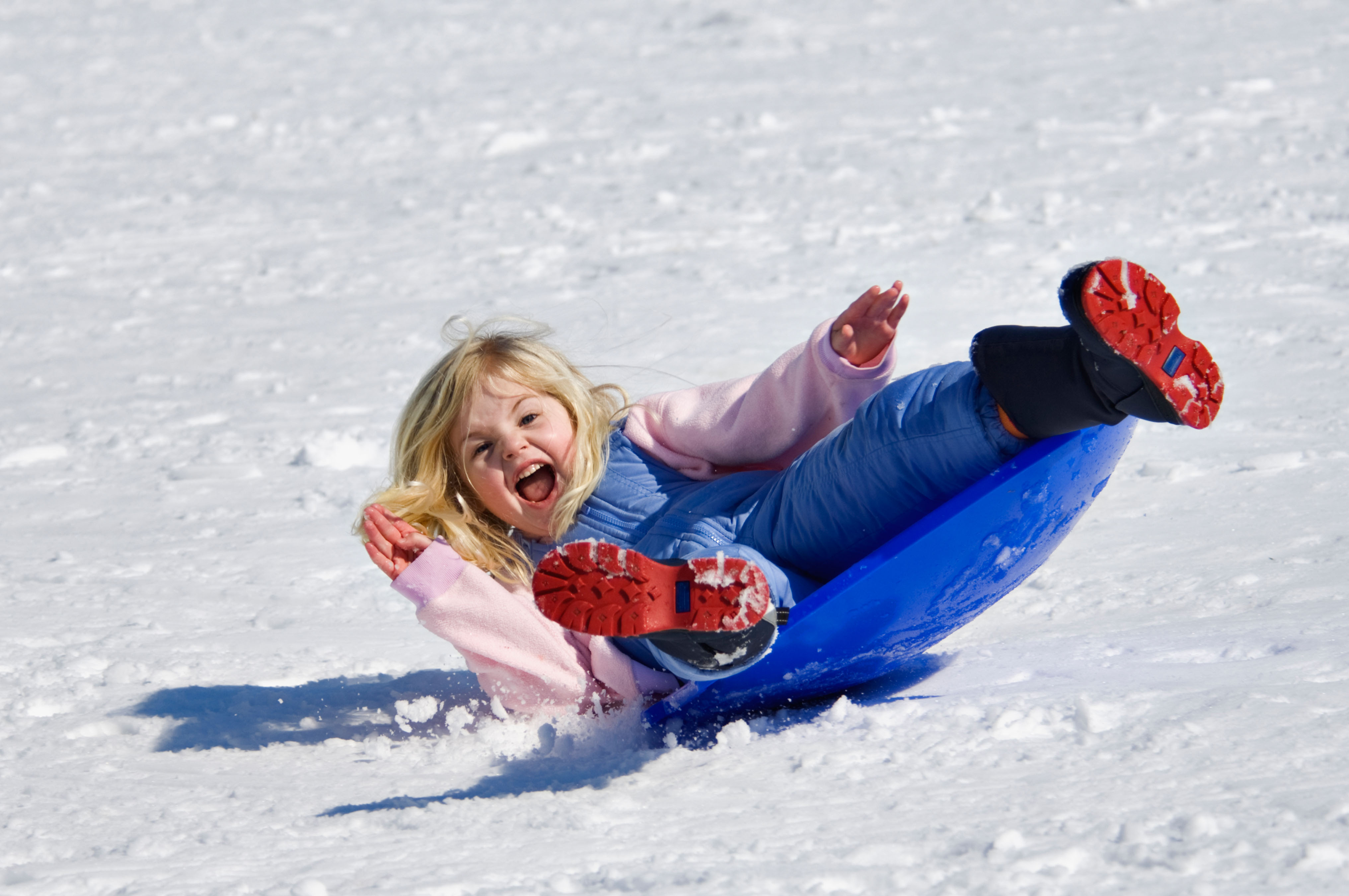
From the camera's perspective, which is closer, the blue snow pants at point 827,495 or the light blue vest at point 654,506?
the blue snow pants at point 827,495

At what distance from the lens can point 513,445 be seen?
223 cm

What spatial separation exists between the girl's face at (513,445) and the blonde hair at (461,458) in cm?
1

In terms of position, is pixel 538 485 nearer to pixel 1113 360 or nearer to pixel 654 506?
pixel 654 506

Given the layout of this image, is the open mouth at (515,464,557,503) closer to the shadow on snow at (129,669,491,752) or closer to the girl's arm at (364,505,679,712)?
the girl's arm at (364,505,679,712)

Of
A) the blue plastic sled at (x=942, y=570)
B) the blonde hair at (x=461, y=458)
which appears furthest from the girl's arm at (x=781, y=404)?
the blue plastic sled at (x=942, y=570)

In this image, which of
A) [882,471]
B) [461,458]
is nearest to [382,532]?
[461,458]

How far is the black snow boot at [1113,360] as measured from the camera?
1.60 m

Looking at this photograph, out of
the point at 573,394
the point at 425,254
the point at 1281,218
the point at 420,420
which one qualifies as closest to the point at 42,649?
the point at 420,420

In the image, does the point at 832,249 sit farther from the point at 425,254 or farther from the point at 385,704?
the point at 385,704

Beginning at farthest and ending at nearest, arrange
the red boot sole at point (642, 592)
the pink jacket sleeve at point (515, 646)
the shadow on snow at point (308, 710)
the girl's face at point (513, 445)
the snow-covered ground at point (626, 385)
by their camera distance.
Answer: the girl's face at point (513, 445)
the shadow on snow at point (308, 710)
the pink jacket sleeve at point (515, 646)
the red boot sole at point (642, 592)
the snow-covered ground at point (626, 385)

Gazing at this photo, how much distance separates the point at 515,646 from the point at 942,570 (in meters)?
0.66

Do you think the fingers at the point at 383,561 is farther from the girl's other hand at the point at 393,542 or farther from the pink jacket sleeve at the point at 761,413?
the pink jacket sleeve at the point at 761,413

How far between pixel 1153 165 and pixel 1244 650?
11.8 feet

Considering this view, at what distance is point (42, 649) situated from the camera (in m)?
2.42
